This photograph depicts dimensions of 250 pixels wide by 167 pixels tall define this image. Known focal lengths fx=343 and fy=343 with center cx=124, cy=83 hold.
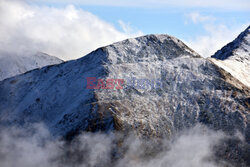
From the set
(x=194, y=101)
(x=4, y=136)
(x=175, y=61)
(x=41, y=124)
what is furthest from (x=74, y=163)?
(x=175, y=61)

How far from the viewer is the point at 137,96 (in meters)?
82.9

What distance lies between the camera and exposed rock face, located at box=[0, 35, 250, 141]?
3039 inches

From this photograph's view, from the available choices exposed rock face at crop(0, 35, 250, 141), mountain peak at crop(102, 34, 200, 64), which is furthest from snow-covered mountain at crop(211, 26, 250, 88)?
mountain peak at crop(102, 34, 200, 64)

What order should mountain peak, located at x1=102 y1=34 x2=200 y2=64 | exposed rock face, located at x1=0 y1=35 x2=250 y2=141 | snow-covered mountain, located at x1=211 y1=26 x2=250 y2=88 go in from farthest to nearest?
snow-covered mountain, located at x1=211 y1=26 x2=250 y2=88
mountain peak, located at x1=102 y1=34 x2=200 y2=64
exposed rock face, located at x1=0 y1=35 x2=250 y2=141

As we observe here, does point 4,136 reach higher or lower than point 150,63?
lower

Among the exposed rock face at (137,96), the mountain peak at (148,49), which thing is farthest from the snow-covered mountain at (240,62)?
the mountain peak at (148,49)

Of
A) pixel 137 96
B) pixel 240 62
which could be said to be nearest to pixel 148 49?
pixel 137 96

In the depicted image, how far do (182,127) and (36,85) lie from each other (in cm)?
4500

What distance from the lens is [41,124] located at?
82562mm

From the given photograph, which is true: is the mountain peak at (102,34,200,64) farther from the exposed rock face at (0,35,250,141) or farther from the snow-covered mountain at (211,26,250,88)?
the snow-covered mountain at (211,26,250,88)

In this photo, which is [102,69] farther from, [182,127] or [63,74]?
[182,127]

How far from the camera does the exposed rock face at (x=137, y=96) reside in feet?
253

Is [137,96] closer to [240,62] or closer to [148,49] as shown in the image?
[148,49]

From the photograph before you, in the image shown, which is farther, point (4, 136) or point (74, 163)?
point (4, 136)
